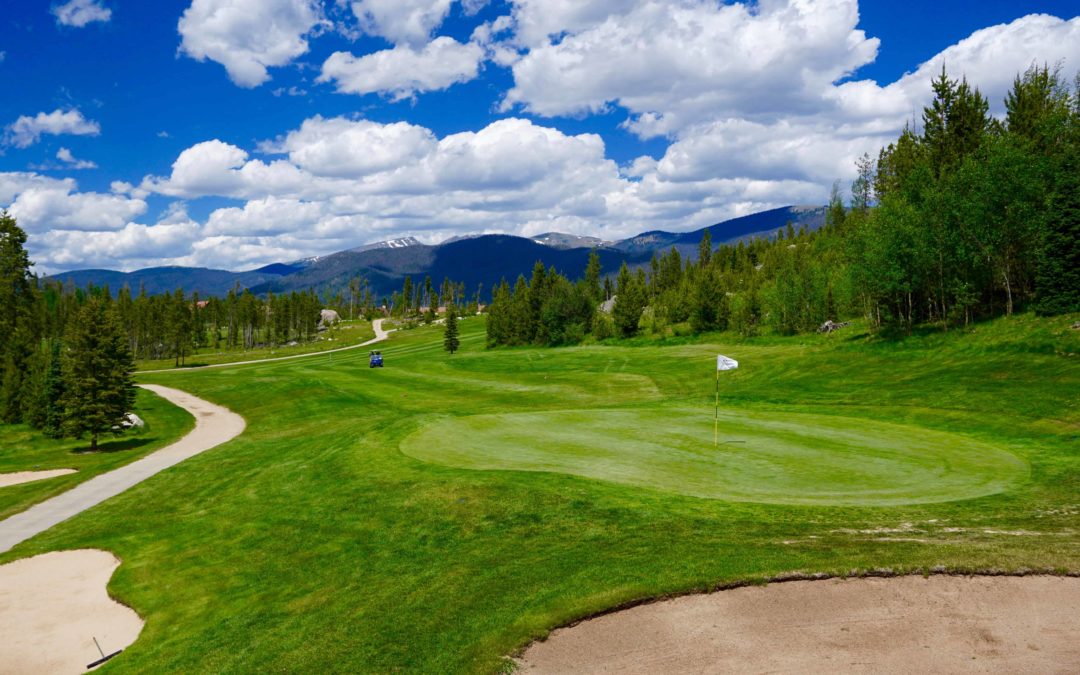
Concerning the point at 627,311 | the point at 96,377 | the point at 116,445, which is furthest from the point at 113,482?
the point at 627,311

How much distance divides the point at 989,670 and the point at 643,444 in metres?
16.0

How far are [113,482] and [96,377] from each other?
1557cm

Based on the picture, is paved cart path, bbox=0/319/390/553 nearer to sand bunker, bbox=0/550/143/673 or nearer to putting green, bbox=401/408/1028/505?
sand bunker, bbox=0/550/143/673

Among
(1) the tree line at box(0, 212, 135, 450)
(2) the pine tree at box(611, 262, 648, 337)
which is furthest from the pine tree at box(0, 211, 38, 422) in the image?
(2) the pine tree at box(611, 262, 648, 337)

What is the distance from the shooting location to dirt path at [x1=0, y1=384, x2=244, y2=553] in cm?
2259

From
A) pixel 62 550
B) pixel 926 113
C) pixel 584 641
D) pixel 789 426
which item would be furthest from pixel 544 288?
pixel 584 641

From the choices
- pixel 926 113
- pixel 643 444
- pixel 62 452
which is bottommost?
pixel 62 452

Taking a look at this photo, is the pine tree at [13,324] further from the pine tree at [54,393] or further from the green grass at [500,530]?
the green grass at [500,530]

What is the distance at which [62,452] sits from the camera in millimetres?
39281

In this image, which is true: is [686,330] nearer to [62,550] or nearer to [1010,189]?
[1010,189]

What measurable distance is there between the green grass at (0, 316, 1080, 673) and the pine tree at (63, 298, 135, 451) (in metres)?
13.7

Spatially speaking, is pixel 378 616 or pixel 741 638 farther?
pixel 378 616

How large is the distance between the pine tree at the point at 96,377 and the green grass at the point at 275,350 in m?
77.2

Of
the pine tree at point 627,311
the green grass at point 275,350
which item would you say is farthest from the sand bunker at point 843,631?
the green grass at point 275,350
